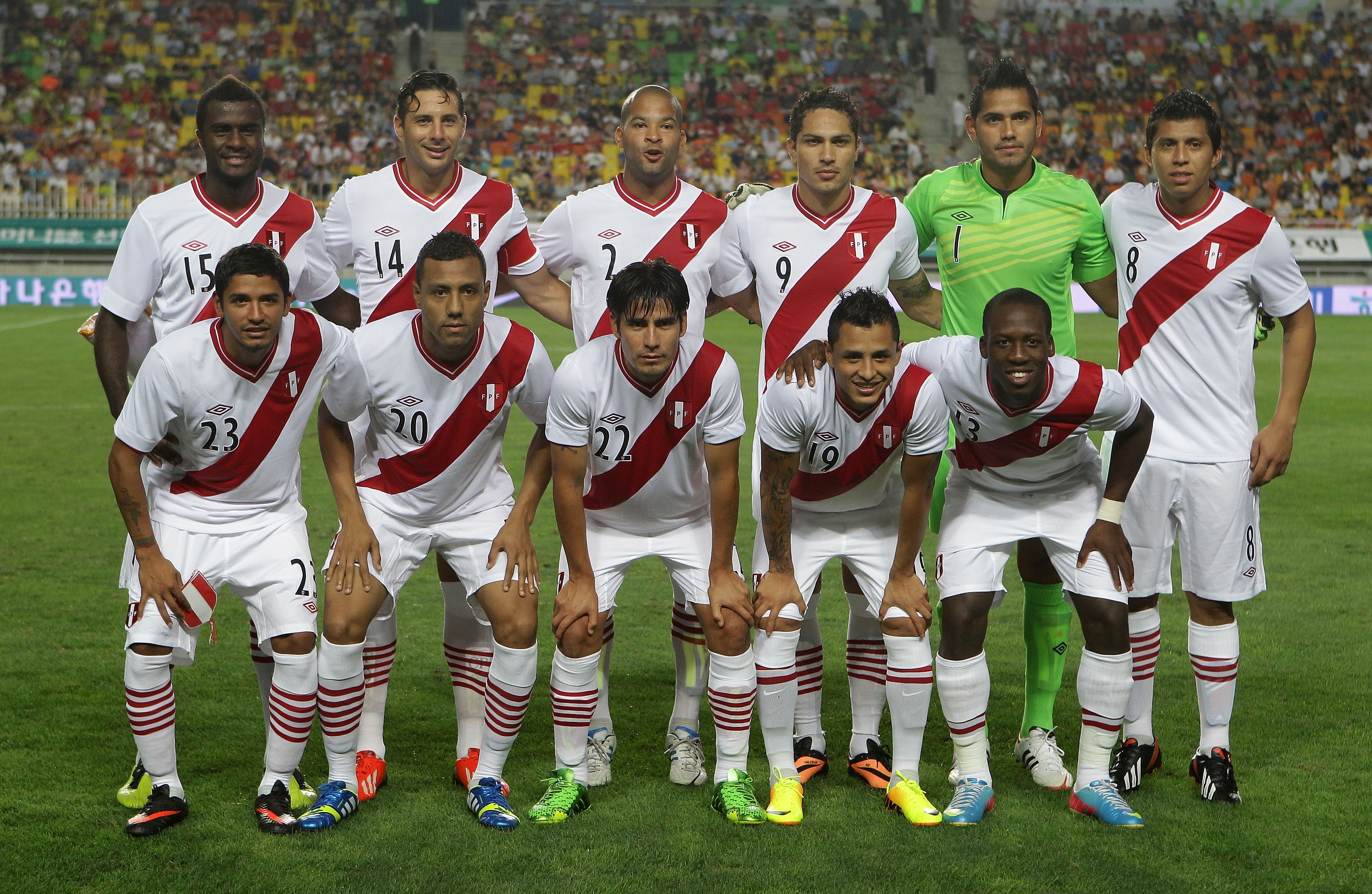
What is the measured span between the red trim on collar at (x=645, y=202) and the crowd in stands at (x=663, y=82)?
22793 millimetres

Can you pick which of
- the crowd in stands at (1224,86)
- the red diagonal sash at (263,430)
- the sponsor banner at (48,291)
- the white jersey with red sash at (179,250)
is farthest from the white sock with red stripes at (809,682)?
the crowd in stands at (1224,86)

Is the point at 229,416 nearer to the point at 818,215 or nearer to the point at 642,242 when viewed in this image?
the point at 642,242

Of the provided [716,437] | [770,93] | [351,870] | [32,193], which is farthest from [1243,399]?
[770,93]

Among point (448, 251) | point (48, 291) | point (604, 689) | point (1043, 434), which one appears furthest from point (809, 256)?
point (48, 291)

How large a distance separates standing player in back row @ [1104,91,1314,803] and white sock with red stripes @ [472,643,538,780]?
205 cm

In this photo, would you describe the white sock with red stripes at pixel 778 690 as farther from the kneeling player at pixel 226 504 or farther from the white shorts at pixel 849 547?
the kneeling player at pixel 226 504

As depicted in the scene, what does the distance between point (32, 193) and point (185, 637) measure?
24.2 m

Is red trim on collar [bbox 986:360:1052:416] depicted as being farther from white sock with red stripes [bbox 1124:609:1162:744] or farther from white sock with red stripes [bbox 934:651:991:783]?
white sock with red stripes [bbox 1124:609:1162:744]

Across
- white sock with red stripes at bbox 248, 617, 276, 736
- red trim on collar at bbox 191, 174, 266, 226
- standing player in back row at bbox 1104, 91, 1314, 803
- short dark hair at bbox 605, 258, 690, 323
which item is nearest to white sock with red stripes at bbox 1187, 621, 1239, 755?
standing player in back row at bbox 1104, 91, 1314, 803

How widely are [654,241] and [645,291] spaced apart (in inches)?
30.5

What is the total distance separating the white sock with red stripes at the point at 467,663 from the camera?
457cm

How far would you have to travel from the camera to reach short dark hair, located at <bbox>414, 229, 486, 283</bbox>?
4137 mm

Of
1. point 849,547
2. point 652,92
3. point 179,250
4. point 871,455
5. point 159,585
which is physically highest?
point 652,92

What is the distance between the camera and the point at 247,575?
Result: 410 centimetres
